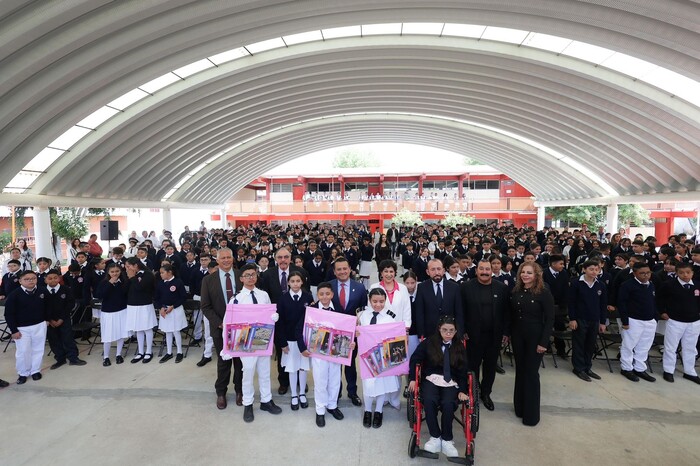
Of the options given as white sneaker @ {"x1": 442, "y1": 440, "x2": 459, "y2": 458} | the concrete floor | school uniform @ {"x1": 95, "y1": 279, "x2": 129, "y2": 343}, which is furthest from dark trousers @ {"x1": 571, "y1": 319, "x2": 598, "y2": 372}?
school uniform @ {"x1": 95, "y1": 279, "x2": 129, "y2": 343}

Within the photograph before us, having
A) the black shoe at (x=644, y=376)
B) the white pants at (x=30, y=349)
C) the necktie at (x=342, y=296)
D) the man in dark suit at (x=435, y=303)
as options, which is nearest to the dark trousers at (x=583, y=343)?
the black shoe at (x=644, y=376)

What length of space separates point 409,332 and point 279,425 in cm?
203

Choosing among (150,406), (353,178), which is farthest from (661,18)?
(353,178)

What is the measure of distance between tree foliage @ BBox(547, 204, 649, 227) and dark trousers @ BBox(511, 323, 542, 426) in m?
29.8

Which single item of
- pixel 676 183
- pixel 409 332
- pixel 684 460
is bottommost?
pixel 684 460

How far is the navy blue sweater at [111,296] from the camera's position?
21.3 ft

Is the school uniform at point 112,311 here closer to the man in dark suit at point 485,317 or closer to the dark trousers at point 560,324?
the man in dark suit at point 485,317

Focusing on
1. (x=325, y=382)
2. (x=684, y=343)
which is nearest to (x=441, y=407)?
(x=325, y=382)

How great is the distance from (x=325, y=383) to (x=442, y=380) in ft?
4.87

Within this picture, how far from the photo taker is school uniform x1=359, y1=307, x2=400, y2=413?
176 inches

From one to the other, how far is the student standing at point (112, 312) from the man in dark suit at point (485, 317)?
5.79 m

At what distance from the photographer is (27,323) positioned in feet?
19.2

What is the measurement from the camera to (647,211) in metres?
29.8

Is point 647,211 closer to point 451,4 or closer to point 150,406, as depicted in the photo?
point 451,4
